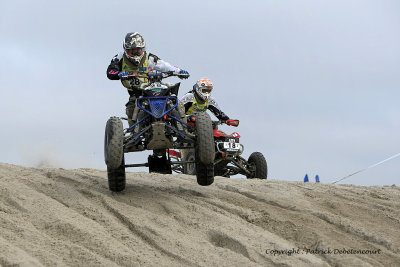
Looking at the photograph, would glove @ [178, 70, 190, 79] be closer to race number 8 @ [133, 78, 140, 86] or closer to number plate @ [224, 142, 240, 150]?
race number 8 @ [133, 78, 140, 86]

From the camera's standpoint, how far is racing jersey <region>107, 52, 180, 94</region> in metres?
10.2

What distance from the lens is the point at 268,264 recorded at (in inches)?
271

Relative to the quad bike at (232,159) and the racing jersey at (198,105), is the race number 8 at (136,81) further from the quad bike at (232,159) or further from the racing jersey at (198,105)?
the racing jersey at (198,105)

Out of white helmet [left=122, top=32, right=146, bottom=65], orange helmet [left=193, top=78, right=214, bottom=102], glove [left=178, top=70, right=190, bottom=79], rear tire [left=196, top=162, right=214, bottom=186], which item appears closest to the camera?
rear tire [left=196, top=162, right=214, bottom=186]

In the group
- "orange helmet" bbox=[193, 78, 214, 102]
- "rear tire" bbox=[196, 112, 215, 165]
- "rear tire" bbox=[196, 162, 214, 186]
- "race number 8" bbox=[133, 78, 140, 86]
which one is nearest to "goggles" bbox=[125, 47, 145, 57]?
"race number 8" bbox=[133, 78, 140, 86]

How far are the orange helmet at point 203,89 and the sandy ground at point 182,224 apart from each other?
13.0 ft

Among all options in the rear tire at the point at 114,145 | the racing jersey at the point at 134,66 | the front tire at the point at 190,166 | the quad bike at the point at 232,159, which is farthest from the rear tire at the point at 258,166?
the rear tire at the point at 114,145

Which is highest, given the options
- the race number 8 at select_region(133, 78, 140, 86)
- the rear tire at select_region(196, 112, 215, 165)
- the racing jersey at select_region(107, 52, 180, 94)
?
the racing jersey at select_region(107, 52, 180, 94)

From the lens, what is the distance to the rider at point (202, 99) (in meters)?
14.4

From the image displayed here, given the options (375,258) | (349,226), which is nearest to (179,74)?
(349,226)

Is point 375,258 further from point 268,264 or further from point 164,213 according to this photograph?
point 164,213

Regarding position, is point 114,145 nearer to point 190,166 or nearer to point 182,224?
point 182,224

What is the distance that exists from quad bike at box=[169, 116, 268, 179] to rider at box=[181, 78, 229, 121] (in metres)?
0.58

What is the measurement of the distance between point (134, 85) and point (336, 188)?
14.6 ft
